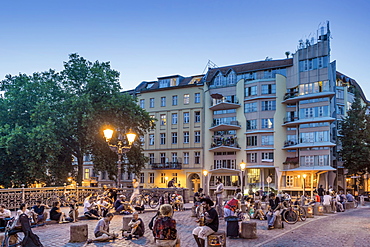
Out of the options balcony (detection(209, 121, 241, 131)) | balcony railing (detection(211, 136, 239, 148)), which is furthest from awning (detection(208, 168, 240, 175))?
balcony (detection(209, 121, 241, 131))

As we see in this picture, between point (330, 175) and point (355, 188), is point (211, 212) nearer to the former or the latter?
point (330, 175)

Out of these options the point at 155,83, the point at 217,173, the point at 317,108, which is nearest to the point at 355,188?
the point at 317,108

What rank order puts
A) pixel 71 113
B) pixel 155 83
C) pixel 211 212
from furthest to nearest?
1. pixel 155 83
2. pixel 71 113
3. pixel 211 212

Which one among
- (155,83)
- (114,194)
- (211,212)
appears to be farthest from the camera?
(155,83)

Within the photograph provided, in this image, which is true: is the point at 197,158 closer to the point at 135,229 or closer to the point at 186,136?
the point at 186,136

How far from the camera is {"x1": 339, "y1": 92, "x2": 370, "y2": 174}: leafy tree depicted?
159 feet

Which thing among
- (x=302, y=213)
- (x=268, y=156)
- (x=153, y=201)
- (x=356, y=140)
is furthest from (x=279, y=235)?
(x=356, y=140)

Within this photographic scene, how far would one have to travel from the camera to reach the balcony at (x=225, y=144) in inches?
2126

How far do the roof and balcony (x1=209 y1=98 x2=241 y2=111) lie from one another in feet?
13.1

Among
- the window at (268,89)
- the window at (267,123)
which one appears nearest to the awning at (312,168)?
the window at (267,123)

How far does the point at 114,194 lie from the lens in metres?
25.9

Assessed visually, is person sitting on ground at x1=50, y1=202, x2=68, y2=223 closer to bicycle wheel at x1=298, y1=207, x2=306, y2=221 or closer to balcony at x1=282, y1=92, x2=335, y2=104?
bicycle wheel at x1=298, y1=207, x2=306, y2=221

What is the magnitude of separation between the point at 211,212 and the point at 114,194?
50.3ft

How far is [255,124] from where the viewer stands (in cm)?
5322
